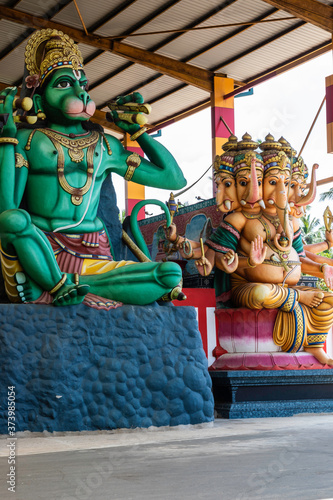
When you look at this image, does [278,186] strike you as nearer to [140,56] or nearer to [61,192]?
[61,192]

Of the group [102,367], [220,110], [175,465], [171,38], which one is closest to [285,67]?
[220,110]

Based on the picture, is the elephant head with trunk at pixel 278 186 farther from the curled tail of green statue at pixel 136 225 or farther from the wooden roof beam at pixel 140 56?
the wooden roof beam at pixel 140 56

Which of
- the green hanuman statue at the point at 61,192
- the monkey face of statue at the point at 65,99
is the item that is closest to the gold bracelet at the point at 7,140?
the green hanuman statue at the point at 61,192

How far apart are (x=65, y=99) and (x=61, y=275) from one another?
102 cm

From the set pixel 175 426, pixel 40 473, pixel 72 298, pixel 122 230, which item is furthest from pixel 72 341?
pixel 40 473

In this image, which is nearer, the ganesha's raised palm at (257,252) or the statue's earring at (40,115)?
the statue's earring at (40,115)

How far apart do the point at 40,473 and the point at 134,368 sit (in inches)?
56.4

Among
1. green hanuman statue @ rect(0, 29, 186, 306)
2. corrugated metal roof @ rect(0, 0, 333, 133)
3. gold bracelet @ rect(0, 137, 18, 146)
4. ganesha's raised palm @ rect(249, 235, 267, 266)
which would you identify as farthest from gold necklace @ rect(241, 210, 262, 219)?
corrugated metal roof @ rect(0, 0, 333, 133)

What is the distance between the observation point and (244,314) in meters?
4.69

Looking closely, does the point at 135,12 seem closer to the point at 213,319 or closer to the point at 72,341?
the point at 213,319

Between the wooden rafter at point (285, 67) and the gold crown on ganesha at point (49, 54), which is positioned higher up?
the wooden rafter at point (285, 67)

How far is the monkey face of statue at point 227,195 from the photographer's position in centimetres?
489

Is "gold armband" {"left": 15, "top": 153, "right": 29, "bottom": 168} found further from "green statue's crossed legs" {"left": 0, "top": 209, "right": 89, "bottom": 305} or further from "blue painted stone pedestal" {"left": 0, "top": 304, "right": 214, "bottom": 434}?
"blue painted stone pedestal" {"left": 0, "top": 304, "right": 214, "bottom": 434}

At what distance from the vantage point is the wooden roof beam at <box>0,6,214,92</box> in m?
10.3
